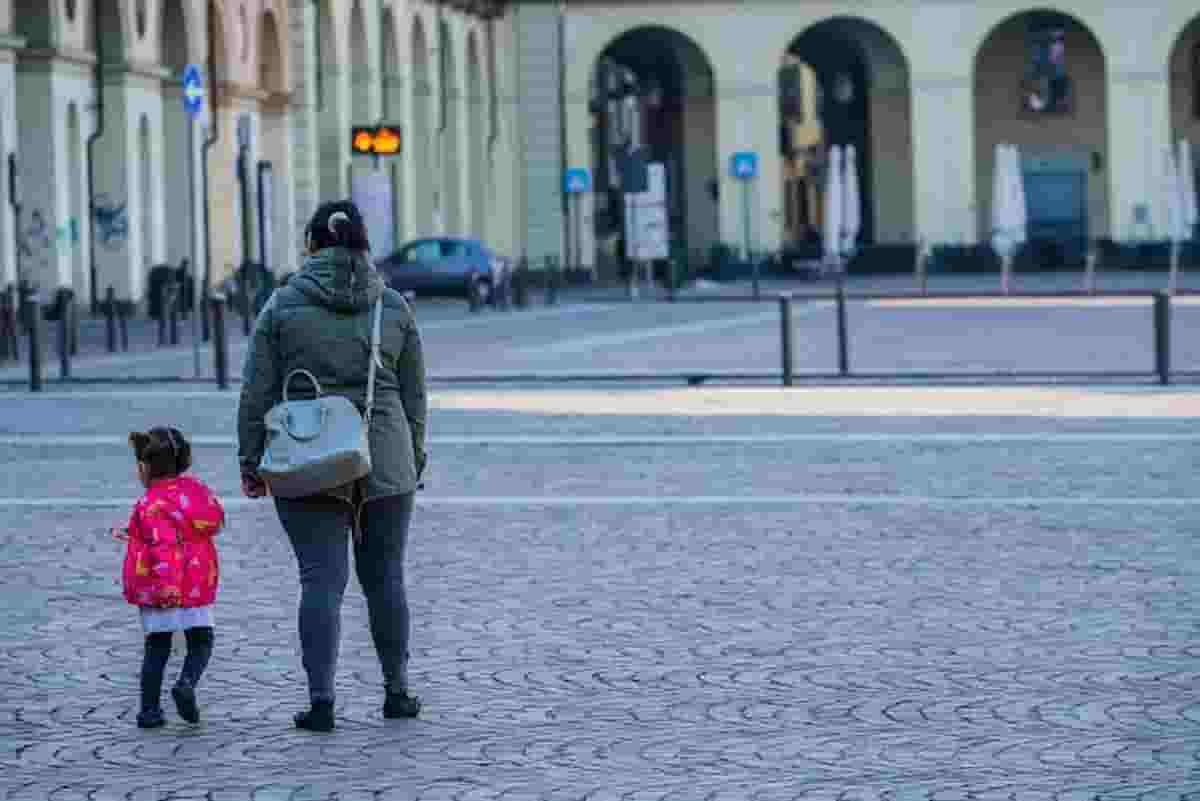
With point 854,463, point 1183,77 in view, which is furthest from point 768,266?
point 854,463

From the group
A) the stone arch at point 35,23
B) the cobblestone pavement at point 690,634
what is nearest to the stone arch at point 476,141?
the stone arch at point 35,23

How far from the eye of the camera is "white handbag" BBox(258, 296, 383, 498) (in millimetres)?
9203

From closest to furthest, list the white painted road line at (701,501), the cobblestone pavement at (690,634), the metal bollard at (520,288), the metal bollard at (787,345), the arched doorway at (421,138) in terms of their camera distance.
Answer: the cobblestone pavement at (690,634)
the white painted road line at (701,501)
the metal bollard at (787,345)
the metal bollard at (520,288)
the arched doorway at (421,138)

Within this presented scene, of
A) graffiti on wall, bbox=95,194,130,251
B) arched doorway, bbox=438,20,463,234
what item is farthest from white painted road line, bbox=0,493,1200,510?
arched doorway, bbox=438,20,463,234

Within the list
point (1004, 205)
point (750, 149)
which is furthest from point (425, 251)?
point (750, 149)

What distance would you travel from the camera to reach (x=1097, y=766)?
8.63 meters

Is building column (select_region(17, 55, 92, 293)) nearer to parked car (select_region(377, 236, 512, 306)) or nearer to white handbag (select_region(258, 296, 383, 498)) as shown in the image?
parked car (select_region(377, 236, 512, 306))

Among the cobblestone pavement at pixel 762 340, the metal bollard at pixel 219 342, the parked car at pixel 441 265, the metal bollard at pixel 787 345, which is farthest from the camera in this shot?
the parked car at pixel 441 265

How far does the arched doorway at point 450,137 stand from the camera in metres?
68.5

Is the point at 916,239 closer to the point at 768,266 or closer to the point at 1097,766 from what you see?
the point at 768,266

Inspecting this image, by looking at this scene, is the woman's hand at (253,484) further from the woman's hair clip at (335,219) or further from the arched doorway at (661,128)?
the arched doorway at (661,128)

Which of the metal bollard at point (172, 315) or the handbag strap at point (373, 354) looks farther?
the metal bollard at point (172, 315)

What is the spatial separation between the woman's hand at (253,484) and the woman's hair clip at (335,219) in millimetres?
746

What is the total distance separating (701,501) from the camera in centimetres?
1658
